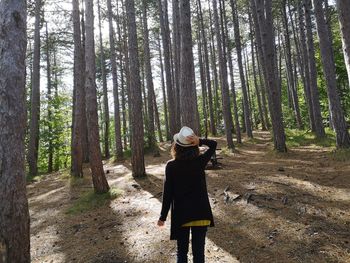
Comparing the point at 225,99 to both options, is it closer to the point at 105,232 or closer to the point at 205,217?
the point at 105,232

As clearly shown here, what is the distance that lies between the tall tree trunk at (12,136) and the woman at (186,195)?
2036 mm

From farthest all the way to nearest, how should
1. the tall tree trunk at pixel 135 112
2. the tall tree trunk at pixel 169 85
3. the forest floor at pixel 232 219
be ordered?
the tall tree trunk at pixel 169 85
the tall tree trunk at pixel 135 112
the forest floor at pixel 232 219

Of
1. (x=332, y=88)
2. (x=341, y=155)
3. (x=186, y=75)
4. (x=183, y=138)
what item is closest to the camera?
(x=183, y=138)

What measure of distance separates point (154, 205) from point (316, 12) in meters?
9.32

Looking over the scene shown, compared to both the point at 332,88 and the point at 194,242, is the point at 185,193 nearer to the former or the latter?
the point at 194,242

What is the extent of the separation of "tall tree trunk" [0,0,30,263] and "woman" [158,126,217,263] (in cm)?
204

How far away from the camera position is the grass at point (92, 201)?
332 inches

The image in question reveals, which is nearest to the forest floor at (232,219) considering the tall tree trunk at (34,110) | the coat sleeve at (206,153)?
the coat sleeve at (206,153)

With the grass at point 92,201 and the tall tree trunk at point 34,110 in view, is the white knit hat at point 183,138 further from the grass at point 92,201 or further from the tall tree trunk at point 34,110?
the tall tree trunk at point 34,110

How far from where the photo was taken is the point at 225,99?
15938 mm

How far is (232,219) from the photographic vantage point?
6.20m

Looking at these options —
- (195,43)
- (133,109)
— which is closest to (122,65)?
(195,43)

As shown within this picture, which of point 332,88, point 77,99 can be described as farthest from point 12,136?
point 332,88

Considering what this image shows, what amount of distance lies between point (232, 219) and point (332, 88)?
7488 millimetres
